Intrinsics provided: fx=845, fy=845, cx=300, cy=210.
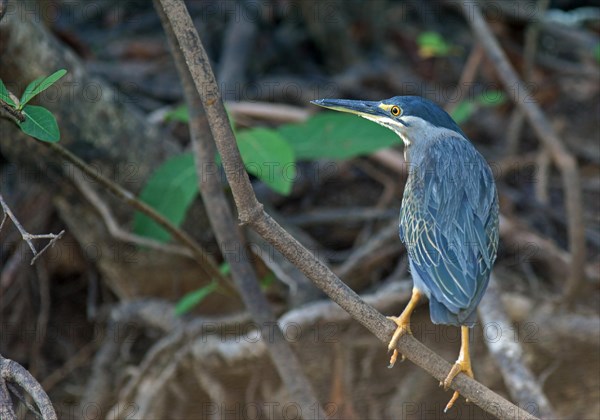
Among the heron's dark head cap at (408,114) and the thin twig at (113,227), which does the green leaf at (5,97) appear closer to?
the heron's dark head cap at (408,114)

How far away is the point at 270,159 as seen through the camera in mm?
2957

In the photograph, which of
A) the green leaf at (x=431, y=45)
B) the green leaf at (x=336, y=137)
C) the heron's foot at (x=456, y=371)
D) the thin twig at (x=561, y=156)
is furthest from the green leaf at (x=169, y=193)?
the green leaf at (x=431, y=45)

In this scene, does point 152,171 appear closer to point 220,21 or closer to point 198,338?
point 198,338

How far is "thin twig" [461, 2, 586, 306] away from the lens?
3.21 meters

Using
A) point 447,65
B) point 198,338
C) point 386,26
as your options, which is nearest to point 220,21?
point 386,26

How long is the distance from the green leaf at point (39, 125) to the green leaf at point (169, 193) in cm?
102

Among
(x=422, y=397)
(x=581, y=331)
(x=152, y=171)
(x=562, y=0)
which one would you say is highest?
(x=152, y=171)

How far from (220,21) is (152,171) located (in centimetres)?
187

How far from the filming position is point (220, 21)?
16.4 feet

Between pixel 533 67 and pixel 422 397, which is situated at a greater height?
pixel 533 67

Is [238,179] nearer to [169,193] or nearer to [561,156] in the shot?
[169,193]

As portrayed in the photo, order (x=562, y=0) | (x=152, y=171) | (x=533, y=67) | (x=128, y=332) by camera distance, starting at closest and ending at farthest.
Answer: (x=152, y=171) < (x=128, y=332) < (x=533, y=67) < (x=562, y=0)

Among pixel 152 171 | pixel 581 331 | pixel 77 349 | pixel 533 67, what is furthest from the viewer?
pixel 533 67

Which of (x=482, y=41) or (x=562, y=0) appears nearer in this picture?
(x=482, y=41)
